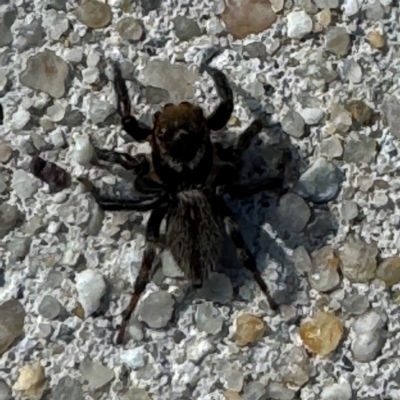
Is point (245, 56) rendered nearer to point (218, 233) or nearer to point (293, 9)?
point (293, 9)

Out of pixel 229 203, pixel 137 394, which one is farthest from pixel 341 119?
pixel 137 394

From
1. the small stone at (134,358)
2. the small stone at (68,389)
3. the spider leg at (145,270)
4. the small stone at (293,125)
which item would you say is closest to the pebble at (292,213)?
the small stone at (293,125)

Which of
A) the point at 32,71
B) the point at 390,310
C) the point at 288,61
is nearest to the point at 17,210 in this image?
the point at 32,71

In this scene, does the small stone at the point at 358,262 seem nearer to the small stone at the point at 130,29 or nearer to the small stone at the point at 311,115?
the small stone at the point at 311,115

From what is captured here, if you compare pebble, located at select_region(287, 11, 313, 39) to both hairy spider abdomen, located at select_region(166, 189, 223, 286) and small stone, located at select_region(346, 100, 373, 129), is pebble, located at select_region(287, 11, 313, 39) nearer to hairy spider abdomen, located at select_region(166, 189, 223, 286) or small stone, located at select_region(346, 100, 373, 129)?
small stone, located at select_region(346, 100, 373, 129)

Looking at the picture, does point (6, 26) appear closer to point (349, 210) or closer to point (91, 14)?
point (91, 14)

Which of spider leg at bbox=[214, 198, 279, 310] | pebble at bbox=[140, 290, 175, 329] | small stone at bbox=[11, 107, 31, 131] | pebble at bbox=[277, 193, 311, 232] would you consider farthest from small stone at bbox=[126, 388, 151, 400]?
small stone at bbox=[11, 107, 31, 131]
